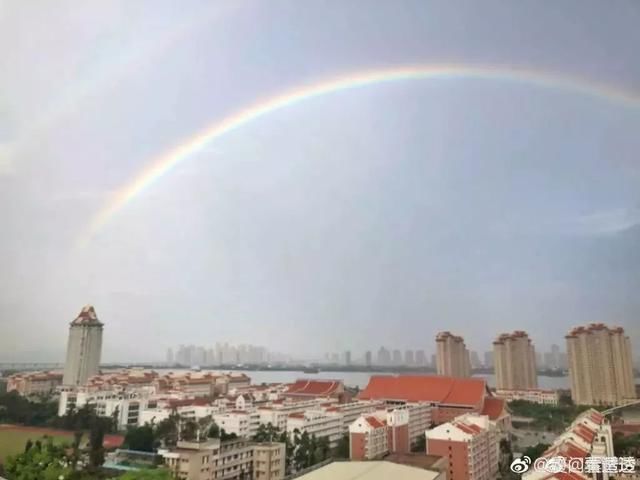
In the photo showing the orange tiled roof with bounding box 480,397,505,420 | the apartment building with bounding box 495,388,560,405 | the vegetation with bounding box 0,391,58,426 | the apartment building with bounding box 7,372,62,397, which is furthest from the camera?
the apartment building with bounding box 7,372,62,397

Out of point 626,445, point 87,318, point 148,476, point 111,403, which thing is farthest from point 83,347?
point 626,445

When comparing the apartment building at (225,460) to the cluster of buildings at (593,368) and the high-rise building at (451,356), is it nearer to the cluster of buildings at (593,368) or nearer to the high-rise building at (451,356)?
the cluster of buildings at (593,368)

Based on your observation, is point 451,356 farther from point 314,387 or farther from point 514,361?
point 314,387

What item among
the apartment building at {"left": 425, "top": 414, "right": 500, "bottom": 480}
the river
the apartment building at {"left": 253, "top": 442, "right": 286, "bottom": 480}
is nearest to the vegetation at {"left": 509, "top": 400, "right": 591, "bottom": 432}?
the river

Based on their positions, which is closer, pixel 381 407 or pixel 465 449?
pixel 465 449

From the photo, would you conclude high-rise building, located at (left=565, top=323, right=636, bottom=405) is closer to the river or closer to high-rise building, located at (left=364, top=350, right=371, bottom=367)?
the river

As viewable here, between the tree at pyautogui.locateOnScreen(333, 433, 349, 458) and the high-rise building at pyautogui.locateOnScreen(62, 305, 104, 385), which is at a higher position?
the high-rise building at pyautogui.locateOnScreen(62, 305, 104, 385)

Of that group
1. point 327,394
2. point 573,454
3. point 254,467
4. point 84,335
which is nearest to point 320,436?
point 254,467
